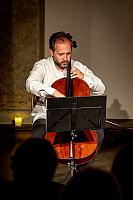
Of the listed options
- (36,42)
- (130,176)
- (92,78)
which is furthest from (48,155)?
(36,42)

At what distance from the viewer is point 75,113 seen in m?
3.07

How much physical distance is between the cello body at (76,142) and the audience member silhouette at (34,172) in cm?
131

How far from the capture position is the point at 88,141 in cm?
334

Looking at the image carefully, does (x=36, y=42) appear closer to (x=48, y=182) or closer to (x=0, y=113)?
(x=0, y=113)

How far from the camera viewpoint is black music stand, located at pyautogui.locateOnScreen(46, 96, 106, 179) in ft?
9.87

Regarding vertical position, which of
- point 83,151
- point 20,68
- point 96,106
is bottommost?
point 83,151

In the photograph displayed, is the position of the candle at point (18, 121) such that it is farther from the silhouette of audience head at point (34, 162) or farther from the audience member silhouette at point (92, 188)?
the audience member silhouette at point (92, 188)

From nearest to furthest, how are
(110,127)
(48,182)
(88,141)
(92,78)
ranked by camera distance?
(48,182) < (88,141) < (92,78) < (110,127)

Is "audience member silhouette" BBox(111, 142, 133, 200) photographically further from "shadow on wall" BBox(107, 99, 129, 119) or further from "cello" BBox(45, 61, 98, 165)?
"shadow on wall" BBox(107, 99, 129, 119)

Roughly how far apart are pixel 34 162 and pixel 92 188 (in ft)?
1.58

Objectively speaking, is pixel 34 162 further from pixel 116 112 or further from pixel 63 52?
pixel 116 112

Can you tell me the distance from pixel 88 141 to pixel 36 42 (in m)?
2.71

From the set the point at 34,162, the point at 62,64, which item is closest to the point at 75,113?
the point at 62,64

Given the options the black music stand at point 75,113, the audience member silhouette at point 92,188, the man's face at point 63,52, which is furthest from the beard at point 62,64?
the audience member silhouette at point 92,188
